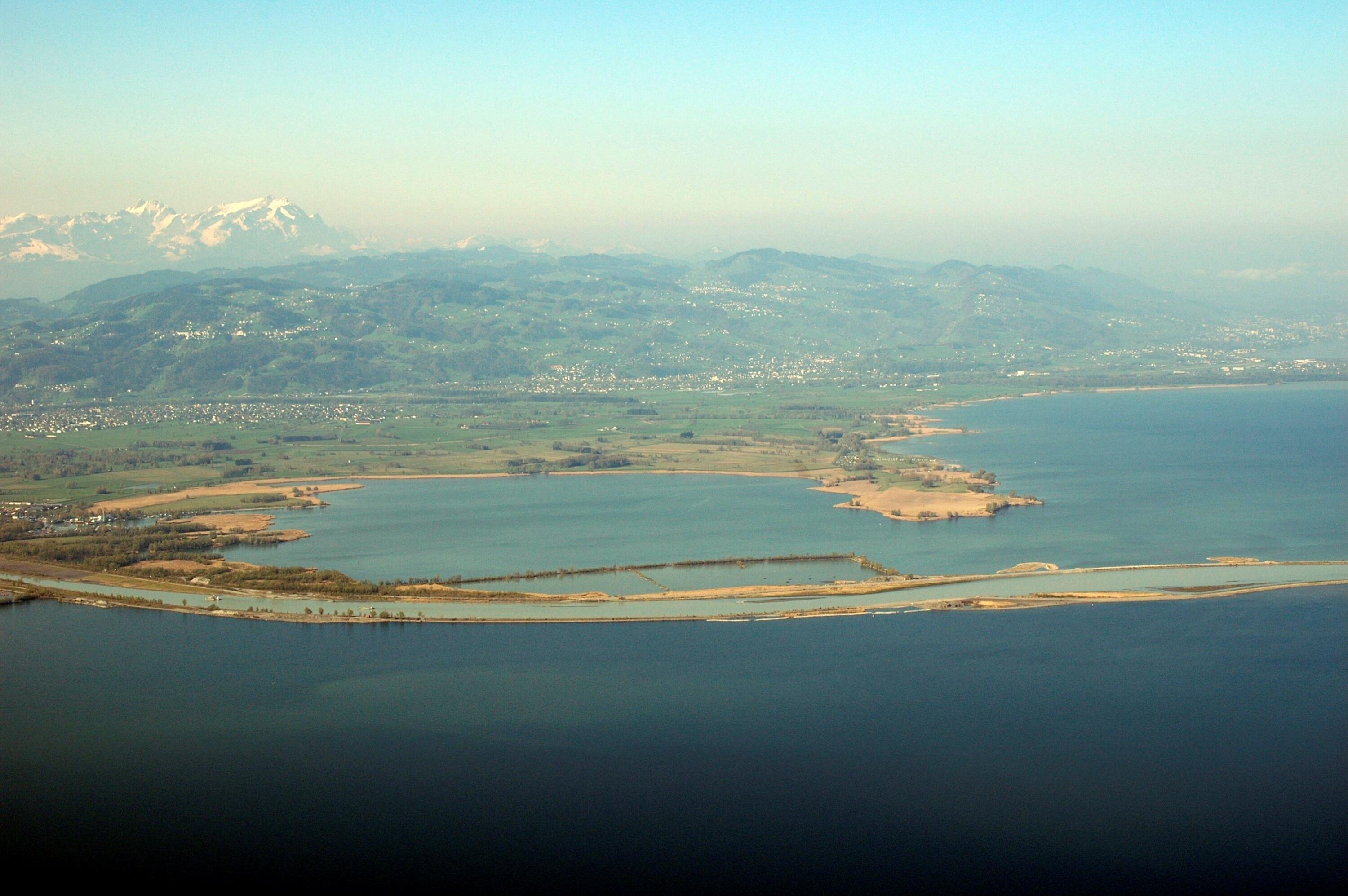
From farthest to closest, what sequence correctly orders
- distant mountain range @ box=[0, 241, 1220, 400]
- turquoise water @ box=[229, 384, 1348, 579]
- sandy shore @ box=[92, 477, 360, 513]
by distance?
1. distant mountain range @ box=[0, 241, 1220, 400]
2. sandy shore @ box=[92, 477, 360, 513]
3. turquoise water @ box=[229, 384, 1348, 579]

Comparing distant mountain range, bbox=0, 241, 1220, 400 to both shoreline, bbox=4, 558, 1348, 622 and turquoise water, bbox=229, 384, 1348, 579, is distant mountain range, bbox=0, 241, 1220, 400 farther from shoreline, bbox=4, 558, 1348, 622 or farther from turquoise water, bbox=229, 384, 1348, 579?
shoreline, bbox=4, 558, 1348, 622

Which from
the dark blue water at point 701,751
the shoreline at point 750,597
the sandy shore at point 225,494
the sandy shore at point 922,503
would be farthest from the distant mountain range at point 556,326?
the dark blue water at point 701,751

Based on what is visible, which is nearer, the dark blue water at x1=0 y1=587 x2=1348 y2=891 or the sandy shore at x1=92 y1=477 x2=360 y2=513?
the dark blue water at x1=0 y1=587 x2=1348 y2=891

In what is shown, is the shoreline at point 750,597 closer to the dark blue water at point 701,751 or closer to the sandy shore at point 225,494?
the dark blue water at point 701,751

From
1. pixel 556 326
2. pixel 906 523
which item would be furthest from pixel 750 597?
pixel 556 326

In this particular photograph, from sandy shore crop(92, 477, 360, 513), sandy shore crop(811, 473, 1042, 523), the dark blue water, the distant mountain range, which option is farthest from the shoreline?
the distant mountain range

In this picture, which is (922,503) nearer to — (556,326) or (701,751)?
Answer: (701,751)
